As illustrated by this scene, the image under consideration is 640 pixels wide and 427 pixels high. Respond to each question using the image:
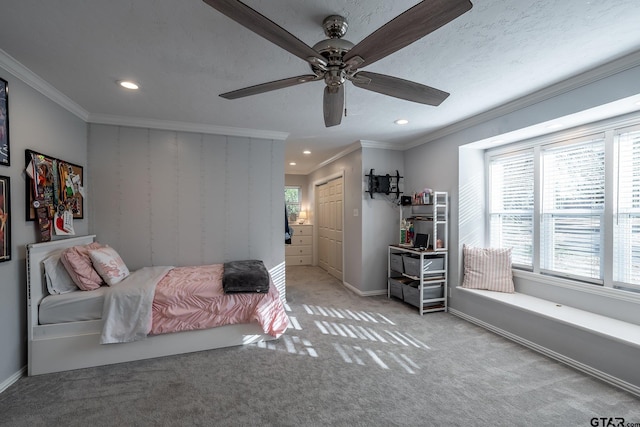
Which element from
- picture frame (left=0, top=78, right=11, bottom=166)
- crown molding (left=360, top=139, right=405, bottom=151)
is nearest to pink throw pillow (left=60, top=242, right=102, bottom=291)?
picture frame (left=0, top=78, right=11, bottom=166)

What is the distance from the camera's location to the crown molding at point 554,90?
79.0 inches

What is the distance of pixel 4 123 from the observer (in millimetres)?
2061

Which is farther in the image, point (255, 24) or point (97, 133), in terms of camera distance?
point (97, 133)

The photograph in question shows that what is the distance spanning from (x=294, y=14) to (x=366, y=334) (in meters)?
2.95

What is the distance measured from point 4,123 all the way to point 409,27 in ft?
9.58

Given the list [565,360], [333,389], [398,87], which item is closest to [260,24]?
[398,87]

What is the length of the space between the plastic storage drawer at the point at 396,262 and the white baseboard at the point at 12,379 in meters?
4.05

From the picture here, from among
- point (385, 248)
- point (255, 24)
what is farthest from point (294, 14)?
point (385, 248)

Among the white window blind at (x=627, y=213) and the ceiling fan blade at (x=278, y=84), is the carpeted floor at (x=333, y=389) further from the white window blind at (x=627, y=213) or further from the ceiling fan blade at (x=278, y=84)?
the ceiling fan blade at (x=278, y=84)

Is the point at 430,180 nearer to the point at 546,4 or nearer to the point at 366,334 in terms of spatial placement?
the point at 366,334

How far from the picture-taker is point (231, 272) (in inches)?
111

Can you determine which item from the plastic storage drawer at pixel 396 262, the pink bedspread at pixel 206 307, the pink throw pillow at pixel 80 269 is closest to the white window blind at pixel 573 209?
the plastic storage drawer at pixel 396 262

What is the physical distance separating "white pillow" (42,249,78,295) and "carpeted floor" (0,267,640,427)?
0.69m

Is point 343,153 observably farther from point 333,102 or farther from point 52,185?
point 52,185
